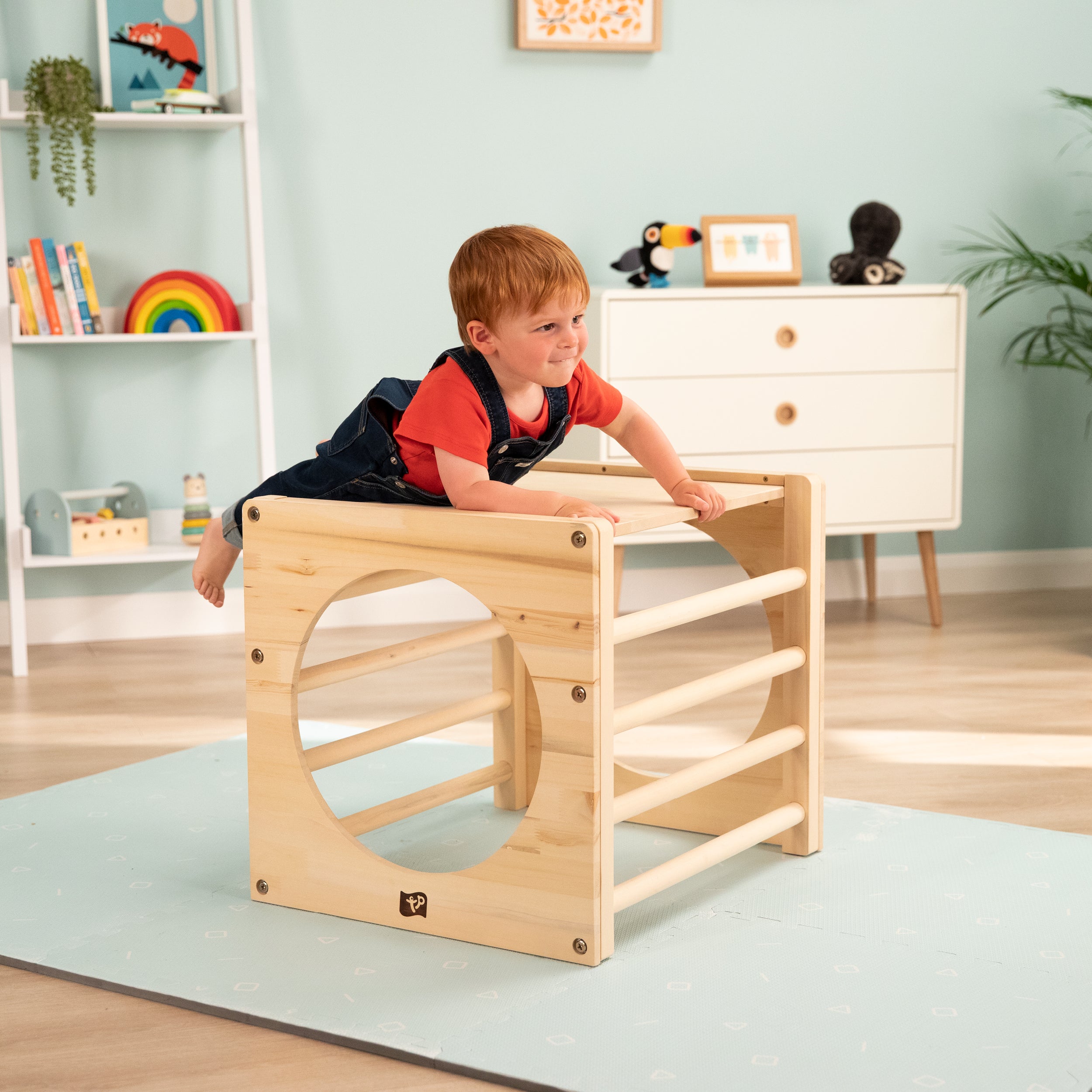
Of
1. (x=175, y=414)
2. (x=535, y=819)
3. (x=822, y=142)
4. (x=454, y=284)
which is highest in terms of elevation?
(x=822, y=142)

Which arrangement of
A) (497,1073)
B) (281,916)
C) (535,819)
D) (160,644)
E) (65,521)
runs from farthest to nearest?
(160,644) < (65,521) < (281,916) < (535,819) < (497,1073)

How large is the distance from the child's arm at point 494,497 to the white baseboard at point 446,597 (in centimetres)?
168

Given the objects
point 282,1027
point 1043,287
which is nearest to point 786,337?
point 1043,287

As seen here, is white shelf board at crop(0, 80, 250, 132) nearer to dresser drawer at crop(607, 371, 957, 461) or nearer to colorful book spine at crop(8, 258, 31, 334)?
colorful book spine at crop(8, 258, 31, 334)

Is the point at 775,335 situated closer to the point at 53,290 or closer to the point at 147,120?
the point at 147,120

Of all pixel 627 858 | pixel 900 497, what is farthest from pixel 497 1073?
pixel 900 497

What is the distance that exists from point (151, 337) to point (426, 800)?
145 centimetres

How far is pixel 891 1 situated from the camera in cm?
317

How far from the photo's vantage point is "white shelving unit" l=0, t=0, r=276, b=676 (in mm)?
2598

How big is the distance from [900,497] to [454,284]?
5.91 feet

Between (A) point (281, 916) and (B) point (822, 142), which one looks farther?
(B) point (822, 142)

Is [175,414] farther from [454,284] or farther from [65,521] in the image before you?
[454,284]

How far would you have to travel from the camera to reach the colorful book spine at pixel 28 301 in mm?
→ 2621

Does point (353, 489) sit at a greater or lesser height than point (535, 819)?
greater
